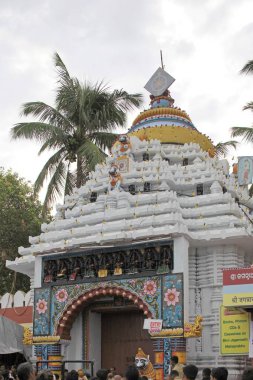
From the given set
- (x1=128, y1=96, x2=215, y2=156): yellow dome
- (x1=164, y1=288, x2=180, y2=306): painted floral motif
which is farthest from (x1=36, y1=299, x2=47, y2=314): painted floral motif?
(x1=128, y1=96, x2=215, y2=156): yellow dome

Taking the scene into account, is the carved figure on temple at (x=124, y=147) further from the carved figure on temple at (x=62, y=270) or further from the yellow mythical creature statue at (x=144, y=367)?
the yellow mythical creature statue at (x=144, y=367)

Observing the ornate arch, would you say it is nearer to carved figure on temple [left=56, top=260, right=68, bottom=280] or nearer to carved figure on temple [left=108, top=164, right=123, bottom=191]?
carved figure on temple [left=56, top=260, right=68, bottom=280]

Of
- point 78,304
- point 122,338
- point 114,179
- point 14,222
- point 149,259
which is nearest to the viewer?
point 149,259

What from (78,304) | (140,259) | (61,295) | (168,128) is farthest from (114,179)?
(78,304)

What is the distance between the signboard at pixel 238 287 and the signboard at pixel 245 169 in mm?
5107

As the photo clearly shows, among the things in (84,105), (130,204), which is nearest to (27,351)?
(130,204)

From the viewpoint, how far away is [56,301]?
21.5m

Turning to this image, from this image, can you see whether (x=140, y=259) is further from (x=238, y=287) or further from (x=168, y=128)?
(x=168, y=128)

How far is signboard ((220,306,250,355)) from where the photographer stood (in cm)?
1795

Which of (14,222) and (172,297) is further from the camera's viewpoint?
(14,222)

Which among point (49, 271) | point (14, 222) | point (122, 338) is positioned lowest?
point (122, 338)

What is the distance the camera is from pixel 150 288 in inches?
779

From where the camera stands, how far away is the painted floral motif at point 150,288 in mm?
19719

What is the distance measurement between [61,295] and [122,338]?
2.54 metres
